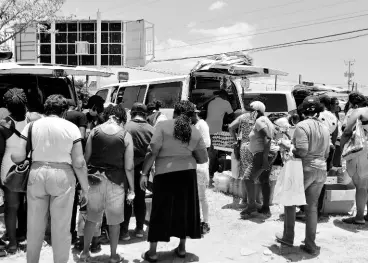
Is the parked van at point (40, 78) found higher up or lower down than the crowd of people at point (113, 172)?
higher up

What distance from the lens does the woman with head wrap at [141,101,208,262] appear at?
4246mm

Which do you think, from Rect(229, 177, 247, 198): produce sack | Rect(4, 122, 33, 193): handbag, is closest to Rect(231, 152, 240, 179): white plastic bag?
Rect(229, 177, 247, 198): produce sack

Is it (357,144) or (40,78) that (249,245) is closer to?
(357,144)

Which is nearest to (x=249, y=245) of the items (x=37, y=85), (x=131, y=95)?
(x=37, y=85)

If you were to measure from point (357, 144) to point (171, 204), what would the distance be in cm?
281

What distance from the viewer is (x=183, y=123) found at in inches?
167

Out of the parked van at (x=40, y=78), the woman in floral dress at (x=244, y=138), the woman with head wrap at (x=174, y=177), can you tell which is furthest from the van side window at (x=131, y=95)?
the woman with head wrap at (x=174, y=177)

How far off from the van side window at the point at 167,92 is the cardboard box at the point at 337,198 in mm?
3915

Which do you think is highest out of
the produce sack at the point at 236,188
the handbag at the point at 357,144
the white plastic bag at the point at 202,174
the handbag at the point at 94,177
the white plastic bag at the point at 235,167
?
the handbag at the point at 357,144

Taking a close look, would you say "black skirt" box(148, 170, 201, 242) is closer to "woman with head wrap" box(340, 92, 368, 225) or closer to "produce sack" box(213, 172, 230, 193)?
"woman with head wrap" box(340, 92, 368, 225)

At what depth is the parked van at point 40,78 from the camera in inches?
247

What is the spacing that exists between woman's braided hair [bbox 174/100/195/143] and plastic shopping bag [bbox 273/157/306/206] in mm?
1246

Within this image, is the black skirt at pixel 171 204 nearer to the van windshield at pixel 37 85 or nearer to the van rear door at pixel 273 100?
the van windshield at pixel 37 85

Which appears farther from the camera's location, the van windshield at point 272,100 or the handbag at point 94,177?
the van windshield at point 272,100
